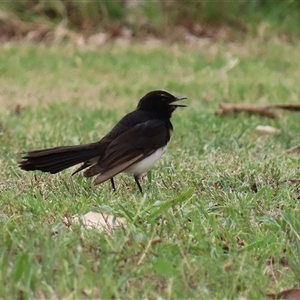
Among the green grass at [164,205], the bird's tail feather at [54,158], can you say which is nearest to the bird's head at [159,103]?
the green grass at [164,205]

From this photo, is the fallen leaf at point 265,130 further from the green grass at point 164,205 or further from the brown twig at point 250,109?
the brown twig at point 250,109

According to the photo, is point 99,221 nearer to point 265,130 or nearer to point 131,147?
point 131,147

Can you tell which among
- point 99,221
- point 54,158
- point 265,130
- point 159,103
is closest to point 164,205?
point 99,221

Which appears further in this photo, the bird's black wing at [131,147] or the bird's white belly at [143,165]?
the bird's white belly at [143,165]

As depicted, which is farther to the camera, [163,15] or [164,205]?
[163,15]

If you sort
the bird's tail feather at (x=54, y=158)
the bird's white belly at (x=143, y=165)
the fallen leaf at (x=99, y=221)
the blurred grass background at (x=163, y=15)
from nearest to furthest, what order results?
the fallen leaf at (x=99, y=221)
the bird's tail feather at (x=54, y=158)
the bird's white belly at (x=143, y=165)
the blurred grass background at (x=163, y=15)

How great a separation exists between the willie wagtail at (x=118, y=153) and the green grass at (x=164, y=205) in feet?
0.47

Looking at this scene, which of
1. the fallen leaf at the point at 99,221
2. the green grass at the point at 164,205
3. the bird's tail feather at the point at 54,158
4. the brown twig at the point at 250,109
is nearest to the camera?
the green grass at the point at 164,205

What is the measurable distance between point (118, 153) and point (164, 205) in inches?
40.1

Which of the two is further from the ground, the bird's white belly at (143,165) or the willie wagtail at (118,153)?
the willie wagtail at (118,153)

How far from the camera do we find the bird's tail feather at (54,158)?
200 inches

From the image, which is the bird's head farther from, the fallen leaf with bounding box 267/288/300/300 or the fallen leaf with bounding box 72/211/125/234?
the fallen leaf with bounding box 267/288/300/300

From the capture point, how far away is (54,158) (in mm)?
5117

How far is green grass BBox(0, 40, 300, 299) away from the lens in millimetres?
3551
